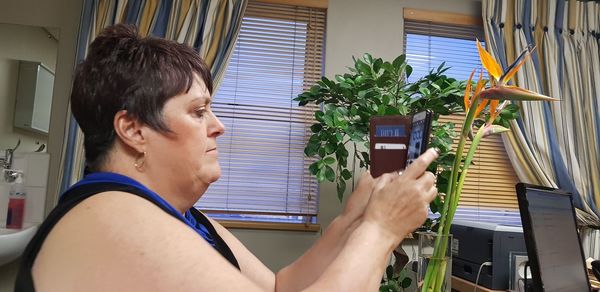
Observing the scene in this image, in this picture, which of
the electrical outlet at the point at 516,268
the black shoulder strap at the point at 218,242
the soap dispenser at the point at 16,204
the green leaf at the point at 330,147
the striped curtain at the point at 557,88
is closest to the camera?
the black shoulder strap at the point at 218,242

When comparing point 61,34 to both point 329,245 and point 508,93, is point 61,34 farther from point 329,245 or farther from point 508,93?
point 508,93

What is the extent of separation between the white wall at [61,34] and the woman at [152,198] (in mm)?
1937

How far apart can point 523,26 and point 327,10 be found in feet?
4.05

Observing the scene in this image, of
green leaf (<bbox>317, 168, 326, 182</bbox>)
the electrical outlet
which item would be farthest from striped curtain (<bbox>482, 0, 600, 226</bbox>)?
green leaf (<bbox>317, 168, 326, 182</bbox>)

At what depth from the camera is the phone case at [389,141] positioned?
0.81 m

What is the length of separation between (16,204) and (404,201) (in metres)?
2.47

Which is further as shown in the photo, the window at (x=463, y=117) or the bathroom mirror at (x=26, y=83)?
the window at (x=463, y=117)

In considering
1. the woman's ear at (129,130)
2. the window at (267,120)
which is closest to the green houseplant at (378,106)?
the window at (267,120)

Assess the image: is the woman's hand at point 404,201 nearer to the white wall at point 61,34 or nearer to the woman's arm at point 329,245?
the woman's arm at point 329,245

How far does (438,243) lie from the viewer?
2.77ft

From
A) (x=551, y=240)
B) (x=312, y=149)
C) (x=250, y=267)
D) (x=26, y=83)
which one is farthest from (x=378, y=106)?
(x=26, y=83)

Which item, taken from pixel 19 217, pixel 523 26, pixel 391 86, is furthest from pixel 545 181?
pixel 19 217

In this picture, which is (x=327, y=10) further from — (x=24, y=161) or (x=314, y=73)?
(x=24, y=161)

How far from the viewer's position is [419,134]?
77 cm
